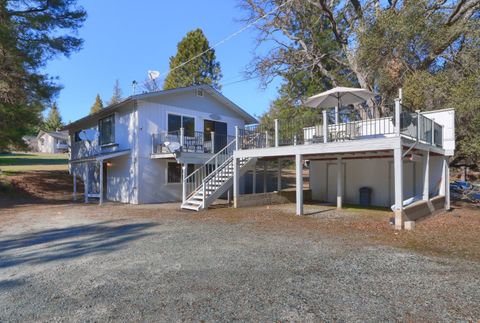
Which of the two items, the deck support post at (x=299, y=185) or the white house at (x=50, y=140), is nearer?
the deck support post at (x=299, y=185)

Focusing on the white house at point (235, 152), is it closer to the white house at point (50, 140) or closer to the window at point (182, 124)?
the window at point (182, 124)

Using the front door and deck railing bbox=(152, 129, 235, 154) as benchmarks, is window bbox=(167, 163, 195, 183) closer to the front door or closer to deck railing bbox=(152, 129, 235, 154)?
deck railing bbox=(152, 129, 235, 154)

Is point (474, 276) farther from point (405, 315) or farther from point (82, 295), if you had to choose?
point (82, 295)

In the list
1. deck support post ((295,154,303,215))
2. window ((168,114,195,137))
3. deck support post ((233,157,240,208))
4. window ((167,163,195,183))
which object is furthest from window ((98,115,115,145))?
deck support post ((295,154,303,215))

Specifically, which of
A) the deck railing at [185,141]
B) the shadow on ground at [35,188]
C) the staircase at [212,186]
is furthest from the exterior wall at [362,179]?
the shadow on ground at [35,188]

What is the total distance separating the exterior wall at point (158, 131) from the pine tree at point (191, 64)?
14367mm

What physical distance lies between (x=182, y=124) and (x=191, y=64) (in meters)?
16.1

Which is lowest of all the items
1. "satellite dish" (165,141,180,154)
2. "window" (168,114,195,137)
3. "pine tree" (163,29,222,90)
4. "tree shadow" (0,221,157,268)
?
"tree shadow" (0,221,157,268)

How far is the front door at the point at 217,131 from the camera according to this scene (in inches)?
647

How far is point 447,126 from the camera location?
11.5 metres

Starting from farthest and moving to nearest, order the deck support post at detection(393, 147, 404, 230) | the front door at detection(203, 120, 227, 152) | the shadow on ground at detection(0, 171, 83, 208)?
the front door at detection(203, 120, 227, 152), the shadow on ground at detection(0, 171, 83, 208), the deck support post at detection(393, 147, 404, 230)

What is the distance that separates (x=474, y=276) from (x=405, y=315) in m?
1.99

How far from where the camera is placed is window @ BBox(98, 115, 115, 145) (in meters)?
15.9

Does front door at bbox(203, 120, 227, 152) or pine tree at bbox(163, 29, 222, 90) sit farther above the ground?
pine tree at bbox(163, 29, 222, 90)
